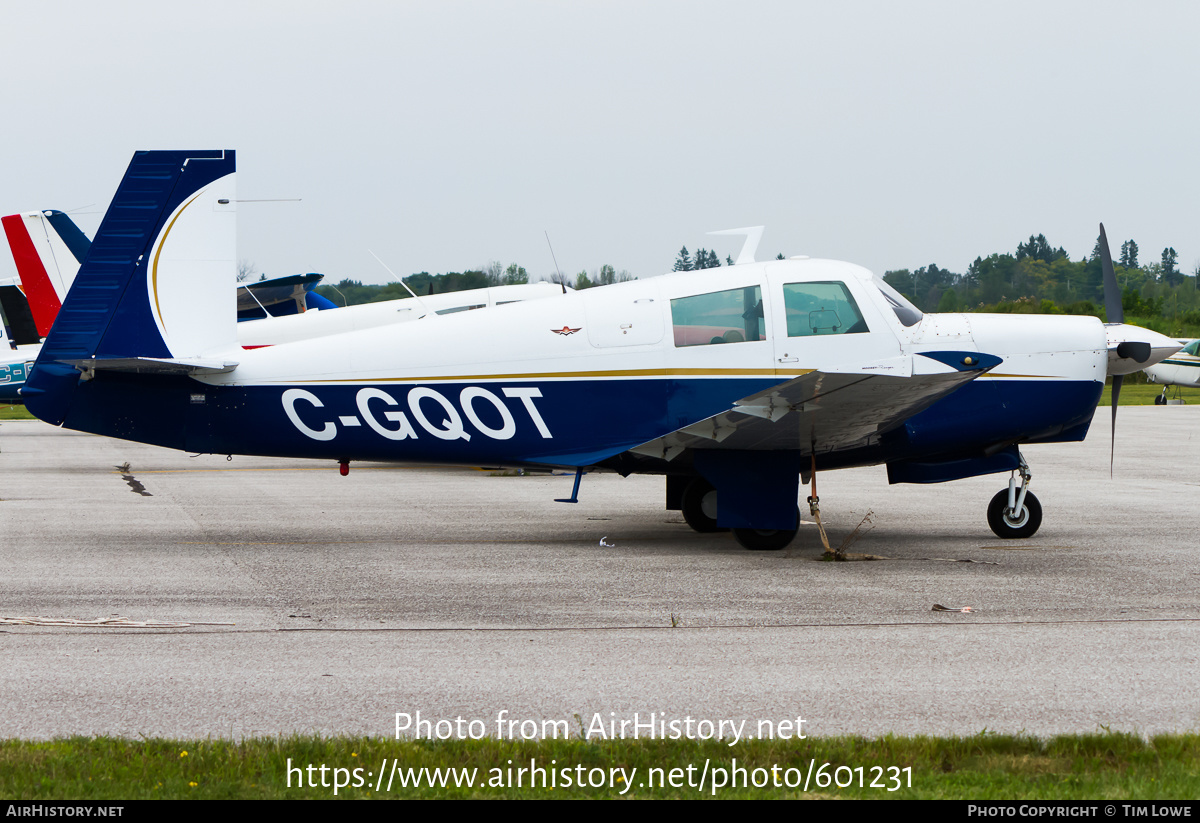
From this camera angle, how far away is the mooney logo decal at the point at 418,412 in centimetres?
971

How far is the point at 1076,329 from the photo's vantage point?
10250mm

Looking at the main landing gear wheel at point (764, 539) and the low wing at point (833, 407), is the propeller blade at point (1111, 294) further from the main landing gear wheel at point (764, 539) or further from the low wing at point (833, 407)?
the main landing gear wheel at point (764, 539)

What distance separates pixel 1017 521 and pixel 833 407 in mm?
2948

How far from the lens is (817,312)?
973 centimetres

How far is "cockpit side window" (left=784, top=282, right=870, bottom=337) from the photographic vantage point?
31.9 feet

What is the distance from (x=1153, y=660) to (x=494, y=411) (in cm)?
564

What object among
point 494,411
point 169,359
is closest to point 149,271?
point 169,359

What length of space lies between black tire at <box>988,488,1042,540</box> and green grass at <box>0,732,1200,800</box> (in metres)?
6.41

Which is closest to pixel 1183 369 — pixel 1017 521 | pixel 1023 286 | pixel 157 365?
pixel 1023 286

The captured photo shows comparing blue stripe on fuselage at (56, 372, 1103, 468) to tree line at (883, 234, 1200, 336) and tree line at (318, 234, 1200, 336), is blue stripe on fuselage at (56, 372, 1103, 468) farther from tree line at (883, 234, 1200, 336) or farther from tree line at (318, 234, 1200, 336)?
tree line at (883, 234, 1200, 336)

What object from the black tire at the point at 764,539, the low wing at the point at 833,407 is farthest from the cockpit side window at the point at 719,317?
the black tire at the point at 764,539

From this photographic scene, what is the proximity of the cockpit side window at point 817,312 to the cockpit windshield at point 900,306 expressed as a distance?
1.48 ft

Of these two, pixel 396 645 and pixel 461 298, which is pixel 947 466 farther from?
pixel 461 298

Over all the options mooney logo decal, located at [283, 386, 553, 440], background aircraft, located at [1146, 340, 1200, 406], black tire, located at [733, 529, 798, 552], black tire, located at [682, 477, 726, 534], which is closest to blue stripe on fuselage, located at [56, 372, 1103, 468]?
mooney logo decal, located at [283, 386, 553, 440]
